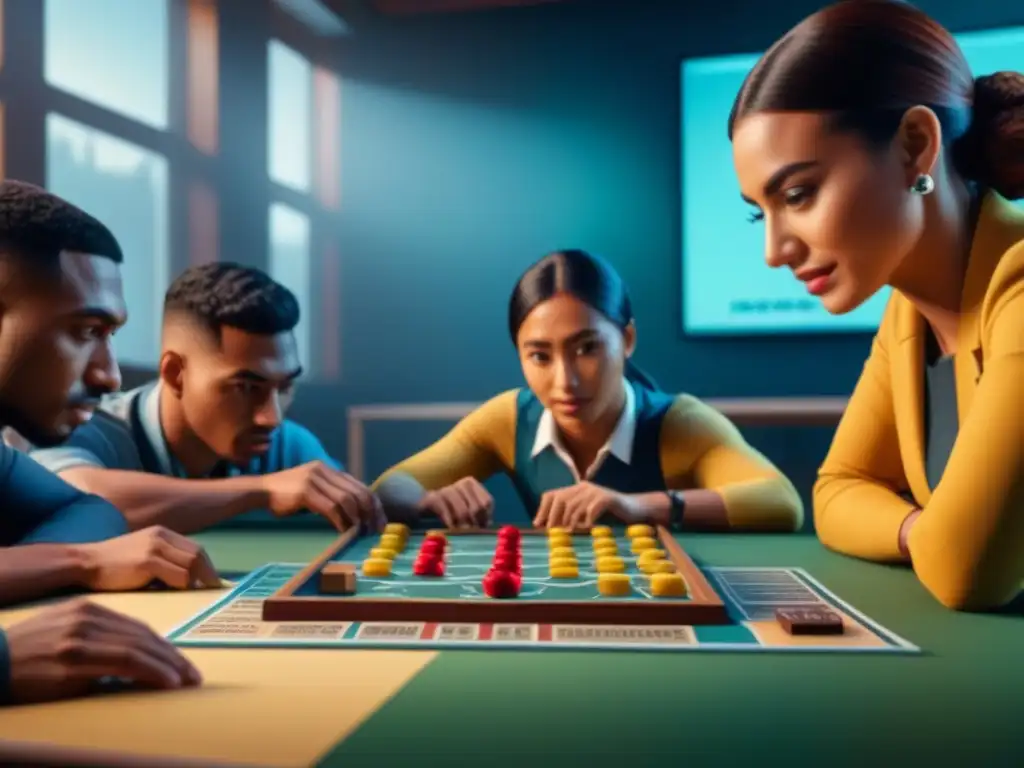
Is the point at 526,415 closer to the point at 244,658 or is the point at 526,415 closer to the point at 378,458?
the point at 244,658

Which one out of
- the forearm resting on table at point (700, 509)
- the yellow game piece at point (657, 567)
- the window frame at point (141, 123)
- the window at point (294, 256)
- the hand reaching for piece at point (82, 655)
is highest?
the window frame at point (141, 123)

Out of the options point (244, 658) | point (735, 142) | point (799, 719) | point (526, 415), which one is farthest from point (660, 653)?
point (526, 415)

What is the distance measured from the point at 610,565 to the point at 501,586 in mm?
180

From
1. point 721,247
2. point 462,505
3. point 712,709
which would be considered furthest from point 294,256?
point 712,709

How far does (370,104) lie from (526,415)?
2420 mm

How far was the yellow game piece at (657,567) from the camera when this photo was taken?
41.1 inches

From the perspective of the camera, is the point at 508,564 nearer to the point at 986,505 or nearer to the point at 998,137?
the point at 986,505

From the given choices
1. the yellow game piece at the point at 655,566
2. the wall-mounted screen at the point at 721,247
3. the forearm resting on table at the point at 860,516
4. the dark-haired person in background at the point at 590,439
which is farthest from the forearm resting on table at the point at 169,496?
the wall-mounted screen at the point at 721,247

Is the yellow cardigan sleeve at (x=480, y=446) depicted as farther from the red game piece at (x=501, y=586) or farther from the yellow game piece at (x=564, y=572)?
the red game piece at (x=501, y=586)

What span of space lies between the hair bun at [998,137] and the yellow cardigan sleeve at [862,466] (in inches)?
10.6

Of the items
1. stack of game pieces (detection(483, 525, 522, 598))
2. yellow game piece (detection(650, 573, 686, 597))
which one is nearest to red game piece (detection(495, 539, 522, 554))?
stack of game pieces (detection(483, 525, 522, 598))

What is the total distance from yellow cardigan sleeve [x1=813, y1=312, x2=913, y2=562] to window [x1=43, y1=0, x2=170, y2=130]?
200 cm

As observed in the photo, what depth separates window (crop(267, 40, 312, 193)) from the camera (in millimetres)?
3631

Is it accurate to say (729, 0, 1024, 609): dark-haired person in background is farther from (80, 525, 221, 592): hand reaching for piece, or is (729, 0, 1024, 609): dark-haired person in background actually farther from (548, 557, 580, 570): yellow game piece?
(80, 525, 221, 592): hand reaching for piece
